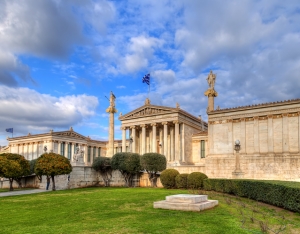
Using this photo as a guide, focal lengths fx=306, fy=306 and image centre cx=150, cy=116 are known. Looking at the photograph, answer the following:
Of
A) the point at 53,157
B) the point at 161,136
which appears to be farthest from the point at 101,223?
the point at 161,136

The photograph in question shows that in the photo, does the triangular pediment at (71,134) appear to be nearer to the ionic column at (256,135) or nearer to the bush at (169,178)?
the bush at (169,178)

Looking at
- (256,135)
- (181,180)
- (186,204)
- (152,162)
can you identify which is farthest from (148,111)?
(186,204)

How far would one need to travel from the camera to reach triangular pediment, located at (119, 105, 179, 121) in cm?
5135

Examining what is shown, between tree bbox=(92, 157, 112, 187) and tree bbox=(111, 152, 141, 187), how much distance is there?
87.1 inches

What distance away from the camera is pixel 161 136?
55.0 metres

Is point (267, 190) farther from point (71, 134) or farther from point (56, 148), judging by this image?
point (71, 134)

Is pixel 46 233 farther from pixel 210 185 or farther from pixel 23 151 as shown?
pixel 23 151

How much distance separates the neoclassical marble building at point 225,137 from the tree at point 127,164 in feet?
16.4

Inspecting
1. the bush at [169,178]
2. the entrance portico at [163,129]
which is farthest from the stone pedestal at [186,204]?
the entrance portico at [163,129]

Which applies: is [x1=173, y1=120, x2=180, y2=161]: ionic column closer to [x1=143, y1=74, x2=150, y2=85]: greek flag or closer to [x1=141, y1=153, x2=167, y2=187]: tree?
[x1=143, y1=74, x2=150, y2=85]: greek flag

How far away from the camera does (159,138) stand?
55.7m

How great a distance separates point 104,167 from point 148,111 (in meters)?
15.9

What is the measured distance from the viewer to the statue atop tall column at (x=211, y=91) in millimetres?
42919

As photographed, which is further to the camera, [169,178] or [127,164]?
[127,164]
